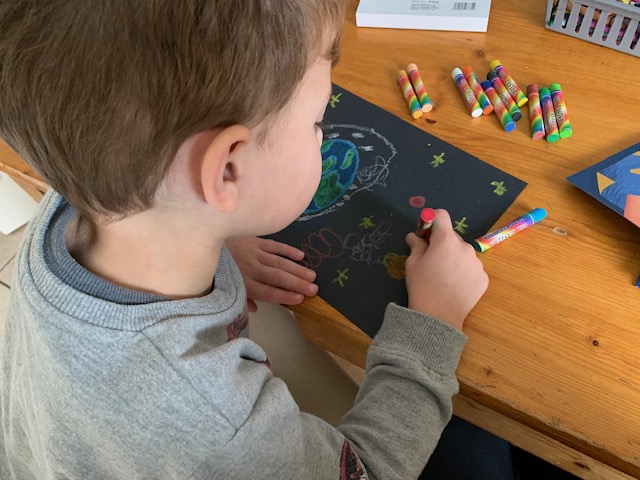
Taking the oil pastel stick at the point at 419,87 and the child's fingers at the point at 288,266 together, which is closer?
the child's fingers at the point at 288,266

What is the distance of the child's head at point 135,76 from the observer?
37cm

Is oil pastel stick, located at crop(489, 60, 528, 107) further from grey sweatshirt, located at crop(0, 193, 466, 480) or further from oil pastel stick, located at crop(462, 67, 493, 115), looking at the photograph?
grey sweatshirt, located at crop(0, 193, 466, 480)

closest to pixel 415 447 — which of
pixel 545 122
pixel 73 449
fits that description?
pixel 73 449

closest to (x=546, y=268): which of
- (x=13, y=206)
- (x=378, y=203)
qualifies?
(x=378, y=203)

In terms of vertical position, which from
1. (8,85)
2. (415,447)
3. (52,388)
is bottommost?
(415,447)

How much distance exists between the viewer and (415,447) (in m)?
0.60

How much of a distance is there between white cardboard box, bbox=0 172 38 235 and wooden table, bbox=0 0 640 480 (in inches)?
31.2

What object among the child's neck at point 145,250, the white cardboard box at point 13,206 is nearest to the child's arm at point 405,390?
the child's neck at point 145,250

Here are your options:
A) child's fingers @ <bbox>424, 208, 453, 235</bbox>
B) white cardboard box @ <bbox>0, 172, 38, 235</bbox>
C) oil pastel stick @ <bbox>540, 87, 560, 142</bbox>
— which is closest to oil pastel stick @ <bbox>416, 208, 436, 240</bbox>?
child's fingers @ <bbox>424, 208, 453, 235</bbox>

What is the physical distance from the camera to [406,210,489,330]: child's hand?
0.63m

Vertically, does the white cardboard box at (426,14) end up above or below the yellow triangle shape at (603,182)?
Result: above

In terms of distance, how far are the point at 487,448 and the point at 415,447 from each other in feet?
0.80

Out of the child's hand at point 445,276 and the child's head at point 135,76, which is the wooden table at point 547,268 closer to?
the child's hand at point 445,276

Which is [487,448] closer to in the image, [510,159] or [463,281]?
[463,281]
